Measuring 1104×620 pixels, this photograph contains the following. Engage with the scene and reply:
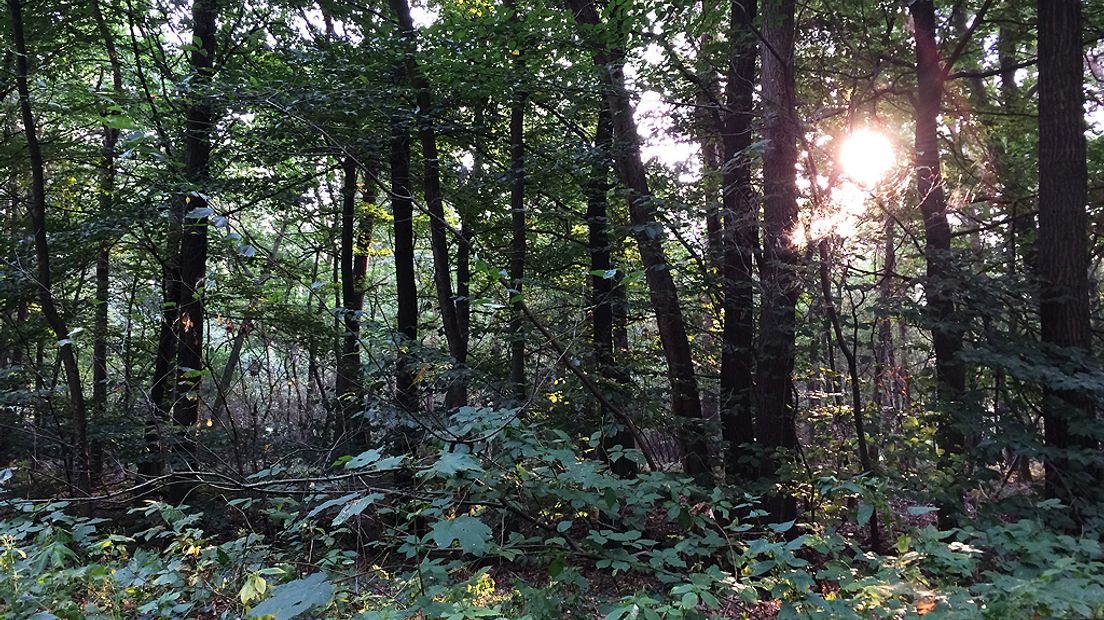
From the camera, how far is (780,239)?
5.66 metres

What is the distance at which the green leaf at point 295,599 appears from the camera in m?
Answer: 1.98

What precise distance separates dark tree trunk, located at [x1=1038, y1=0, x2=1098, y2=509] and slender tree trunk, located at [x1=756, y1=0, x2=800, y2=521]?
7.11 ft

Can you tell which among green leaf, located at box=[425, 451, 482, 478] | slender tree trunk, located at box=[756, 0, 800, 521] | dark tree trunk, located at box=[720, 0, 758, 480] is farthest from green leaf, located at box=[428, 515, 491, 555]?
dark tree trunk, located at box=[720, 0, 758, 480]

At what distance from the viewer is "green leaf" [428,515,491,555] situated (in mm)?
2070

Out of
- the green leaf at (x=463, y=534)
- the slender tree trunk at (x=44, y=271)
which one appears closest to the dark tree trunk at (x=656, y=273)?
the green leaf at (x=463, y=534)

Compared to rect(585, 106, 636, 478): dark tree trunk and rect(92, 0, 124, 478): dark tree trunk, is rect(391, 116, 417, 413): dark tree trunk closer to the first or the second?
rect(585, 106, 636, 478): dark tree trunk

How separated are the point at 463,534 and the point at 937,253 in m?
5.03

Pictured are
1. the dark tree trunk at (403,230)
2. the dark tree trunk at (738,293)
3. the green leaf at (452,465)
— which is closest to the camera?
the green leaf at (452,465)

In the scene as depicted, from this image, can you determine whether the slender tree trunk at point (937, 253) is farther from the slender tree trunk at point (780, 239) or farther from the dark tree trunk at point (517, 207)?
the dark tree trunk at point (517, 207)

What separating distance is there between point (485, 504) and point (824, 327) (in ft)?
13.6

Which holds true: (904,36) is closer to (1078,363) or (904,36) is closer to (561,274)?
(1078,363)

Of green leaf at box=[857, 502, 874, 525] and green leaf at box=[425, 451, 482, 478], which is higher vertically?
green leaf at box=[425, 451, 482, 478]

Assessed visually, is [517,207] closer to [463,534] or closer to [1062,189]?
[1062,189]

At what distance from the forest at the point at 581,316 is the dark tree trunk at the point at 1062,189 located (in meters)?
0.03
